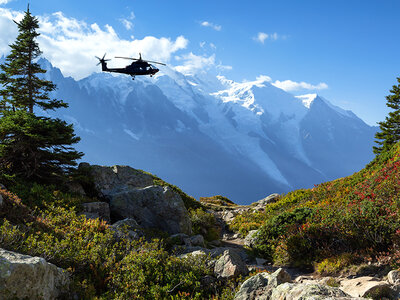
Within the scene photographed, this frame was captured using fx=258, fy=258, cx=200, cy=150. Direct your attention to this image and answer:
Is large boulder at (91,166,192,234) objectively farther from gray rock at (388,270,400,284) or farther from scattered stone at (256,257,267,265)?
gray rock at (388,270,400,284)

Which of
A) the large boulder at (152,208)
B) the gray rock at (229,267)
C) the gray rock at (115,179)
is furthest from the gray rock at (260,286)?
the gray rock at (115,179)

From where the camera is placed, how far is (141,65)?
2192 centimetres

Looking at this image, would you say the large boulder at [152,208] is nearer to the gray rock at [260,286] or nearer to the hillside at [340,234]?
the hillside at [340,234]

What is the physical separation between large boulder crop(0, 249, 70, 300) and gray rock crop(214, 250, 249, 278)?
191 inches

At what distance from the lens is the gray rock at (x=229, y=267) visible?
8.47m

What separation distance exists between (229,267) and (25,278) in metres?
5.81

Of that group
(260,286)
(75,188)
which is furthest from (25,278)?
(75,188)

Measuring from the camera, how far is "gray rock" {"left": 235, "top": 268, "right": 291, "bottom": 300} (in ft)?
22.0

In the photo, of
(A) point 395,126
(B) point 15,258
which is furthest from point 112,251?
(A) point 395,126

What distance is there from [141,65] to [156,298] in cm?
1901

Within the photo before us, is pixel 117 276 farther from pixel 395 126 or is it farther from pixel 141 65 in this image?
pixel 395 126

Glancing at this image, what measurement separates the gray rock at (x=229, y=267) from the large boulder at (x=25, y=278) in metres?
4.84

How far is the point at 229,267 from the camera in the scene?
868 cm

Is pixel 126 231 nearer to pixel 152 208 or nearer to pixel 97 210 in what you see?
pixel 97 210
